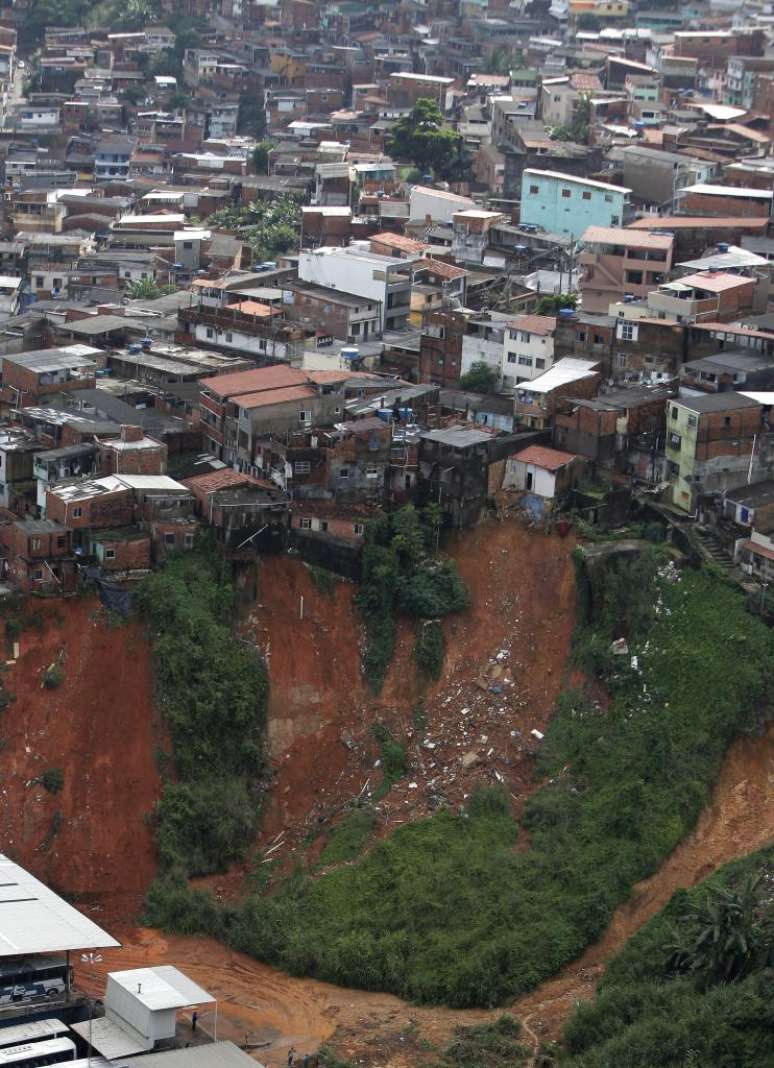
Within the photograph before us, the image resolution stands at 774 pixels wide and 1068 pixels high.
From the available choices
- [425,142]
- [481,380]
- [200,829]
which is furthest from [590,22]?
[200,829]

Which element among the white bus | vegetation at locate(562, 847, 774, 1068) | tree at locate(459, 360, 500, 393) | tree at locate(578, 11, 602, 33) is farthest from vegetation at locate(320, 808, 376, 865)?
tree at locate(578, 11, 602, 33)

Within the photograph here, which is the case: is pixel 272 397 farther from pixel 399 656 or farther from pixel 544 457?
pixel 399 656

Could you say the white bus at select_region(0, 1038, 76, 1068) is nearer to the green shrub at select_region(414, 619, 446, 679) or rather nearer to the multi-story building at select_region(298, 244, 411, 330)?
the green shrub at select_region(414, 619, 446, 679)

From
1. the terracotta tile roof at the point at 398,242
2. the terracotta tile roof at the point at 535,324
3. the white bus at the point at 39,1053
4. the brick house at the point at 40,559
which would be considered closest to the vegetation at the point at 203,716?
the brick house at the point at 40,559

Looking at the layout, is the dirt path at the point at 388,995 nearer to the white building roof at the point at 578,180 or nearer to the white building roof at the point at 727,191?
the white building roof at the point at 727,191

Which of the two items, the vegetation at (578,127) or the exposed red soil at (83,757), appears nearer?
the exposed red soil at (83,757)

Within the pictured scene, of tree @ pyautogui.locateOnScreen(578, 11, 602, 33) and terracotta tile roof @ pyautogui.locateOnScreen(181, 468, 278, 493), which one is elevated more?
tree @ pyautogui.locateOnScreen(578, 11, 602, 33)

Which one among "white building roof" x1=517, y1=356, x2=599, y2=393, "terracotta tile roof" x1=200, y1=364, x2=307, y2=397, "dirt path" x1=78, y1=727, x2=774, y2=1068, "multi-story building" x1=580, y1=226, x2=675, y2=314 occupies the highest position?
"multi-story building" x1=580, y1=226, x2=675, y2=314
